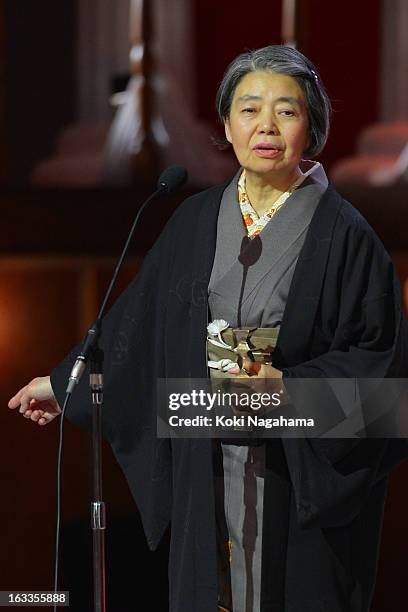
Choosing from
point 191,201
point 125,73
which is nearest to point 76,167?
point 125,73

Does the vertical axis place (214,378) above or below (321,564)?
above

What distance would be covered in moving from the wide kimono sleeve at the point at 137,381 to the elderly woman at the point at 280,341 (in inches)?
2.3

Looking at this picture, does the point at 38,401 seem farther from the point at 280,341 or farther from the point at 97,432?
the point at 280,341

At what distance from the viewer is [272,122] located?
195 cm

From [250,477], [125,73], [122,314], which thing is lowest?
[250,477]

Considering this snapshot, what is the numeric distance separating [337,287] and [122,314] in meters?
0.43

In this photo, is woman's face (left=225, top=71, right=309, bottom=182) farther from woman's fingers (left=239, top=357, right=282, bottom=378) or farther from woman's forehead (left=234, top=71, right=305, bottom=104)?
woman's fingers (left=239, top=357, right=282, bottom=378)

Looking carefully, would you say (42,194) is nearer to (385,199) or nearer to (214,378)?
(385,199)

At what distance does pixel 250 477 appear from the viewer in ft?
6.55

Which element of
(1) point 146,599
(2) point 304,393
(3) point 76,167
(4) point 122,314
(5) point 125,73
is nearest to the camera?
(2) point 304,393

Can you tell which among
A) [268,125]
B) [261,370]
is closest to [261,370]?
[261,370]

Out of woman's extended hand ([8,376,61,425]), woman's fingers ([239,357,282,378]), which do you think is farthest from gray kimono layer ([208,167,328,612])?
woman's extended hand ([8,376,61,425])

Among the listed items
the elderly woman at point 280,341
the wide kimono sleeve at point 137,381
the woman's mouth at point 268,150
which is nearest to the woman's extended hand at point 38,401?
the wide kimono sleeve at point 137,381

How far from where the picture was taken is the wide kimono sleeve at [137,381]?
2.12 metres
